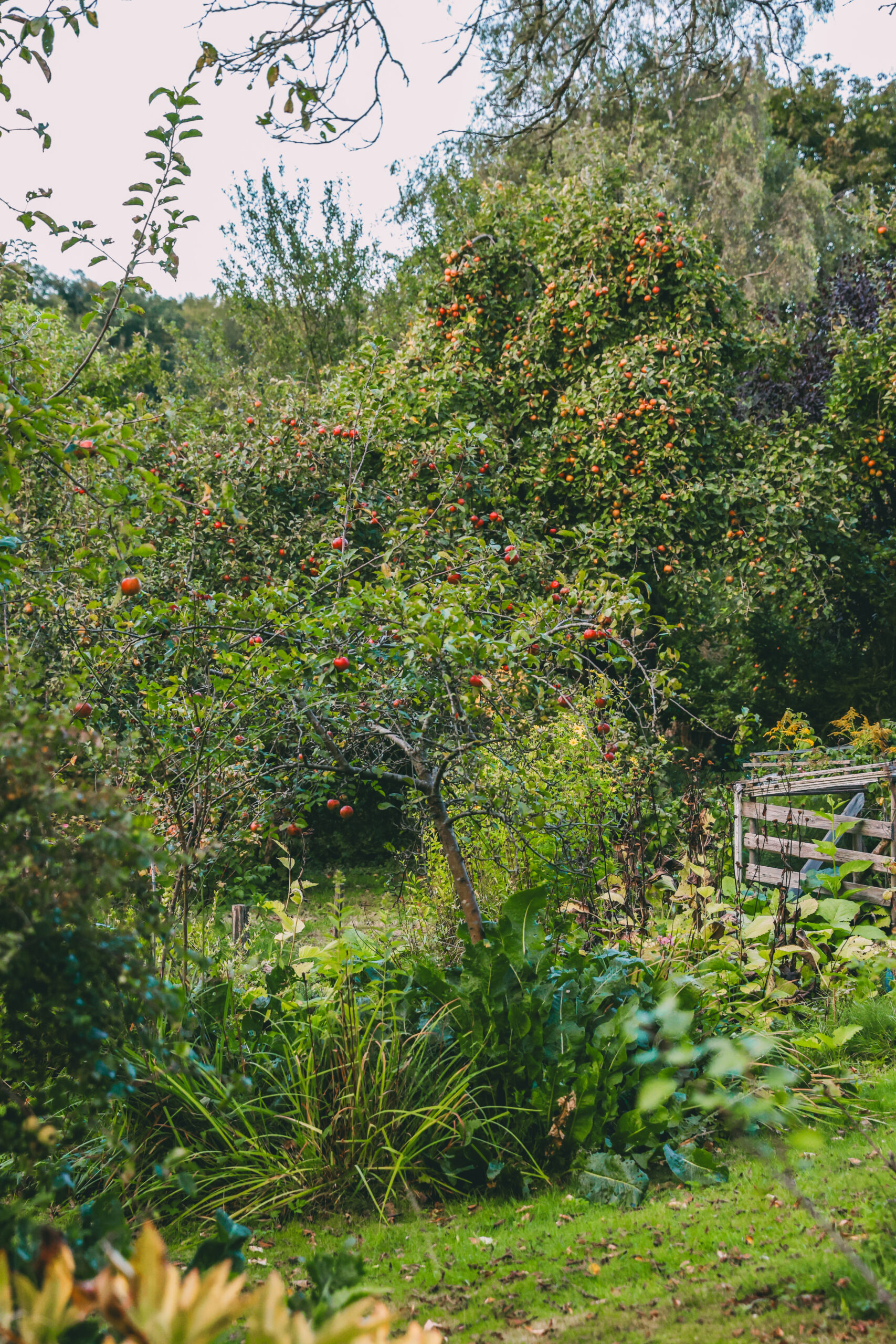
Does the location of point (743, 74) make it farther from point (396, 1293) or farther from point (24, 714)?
point (396, 1293)

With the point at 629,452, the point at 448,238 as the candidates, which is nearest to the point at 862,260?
the point at 448,238

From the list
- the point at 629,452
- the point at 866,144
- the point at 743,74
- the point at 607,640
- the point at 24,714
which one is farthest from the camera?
the point at 866,144

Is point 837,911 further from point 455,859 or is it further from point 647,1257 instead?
point 647,1257

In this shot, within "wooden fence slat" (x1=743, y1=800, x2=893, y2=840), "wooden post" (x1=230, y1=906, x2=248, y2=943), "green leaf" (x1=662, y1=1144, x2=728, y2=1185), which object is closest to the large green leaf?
"wooden fence slat" (x1=743, y1=800, x2=893, y2=840)

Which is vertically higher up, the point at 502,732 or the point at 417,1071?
the point at 502,732

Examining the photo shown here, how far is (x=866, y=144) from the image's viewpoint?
19016 millimetres

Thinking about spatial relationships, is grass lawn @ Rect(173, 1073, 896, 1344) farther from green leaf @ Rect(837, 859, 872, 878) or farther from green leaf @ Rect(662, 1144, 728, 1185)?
green leaf @ Rect(837, 859, 872, 878)

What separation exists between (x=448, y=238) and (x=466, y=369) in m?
4.78

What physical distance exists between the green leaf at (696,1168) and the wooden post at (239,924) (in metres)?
2.46

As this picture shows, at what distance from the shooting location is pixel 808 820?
199 inches

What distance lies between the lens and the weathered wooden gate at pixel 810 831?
4.80 metres

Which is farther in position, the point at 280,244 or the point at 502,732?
the point at 280,244

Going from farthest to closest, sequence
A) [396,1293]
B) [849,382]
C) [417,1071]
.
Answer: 1. [849,382]
2. [417,1071]
3. [396,1293]

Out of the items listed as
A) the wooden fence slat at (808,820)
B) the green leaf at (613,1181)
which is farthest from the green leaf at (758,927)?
the green leaf at (613,1181)
